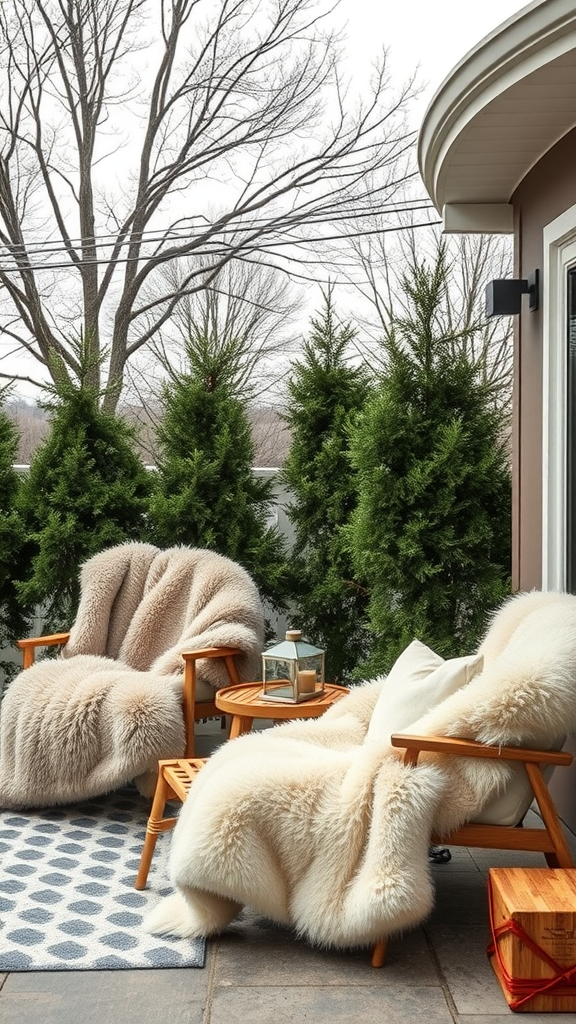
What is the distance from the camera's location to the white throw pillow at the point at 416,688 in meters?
2.87

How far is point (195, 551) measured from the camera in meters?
4.65

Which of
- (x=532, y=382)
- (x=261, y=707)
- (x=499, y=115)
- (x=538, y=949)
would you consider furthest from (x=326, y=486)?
(x=538, y=949)

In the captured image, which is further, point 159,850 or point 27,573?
point 27,573

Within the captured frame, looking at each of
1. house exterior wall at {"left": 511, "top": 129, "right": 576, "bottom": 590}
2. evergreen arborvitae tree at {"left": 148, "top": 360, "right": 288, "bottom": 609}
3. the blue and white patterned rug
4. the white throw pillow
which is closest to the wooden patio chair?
the white throw pillow

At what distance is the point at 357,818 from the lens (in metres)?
2.52

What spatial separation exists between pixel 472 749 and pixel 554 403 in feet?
5.41

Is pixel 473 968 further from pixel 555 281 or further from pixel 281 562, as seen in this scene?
pixel 281 562

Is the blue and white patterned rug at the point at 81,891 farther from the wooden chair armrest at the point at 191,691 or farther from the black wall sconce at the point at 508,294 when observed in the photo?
the black wall sconce at the point at 508,294

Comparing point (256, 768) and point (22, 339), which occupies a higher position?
point (22, 339)

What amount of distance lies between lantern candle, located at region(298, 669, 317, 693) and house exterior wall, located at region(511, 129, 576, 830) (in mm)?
947

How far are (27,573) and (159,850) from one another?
230cm

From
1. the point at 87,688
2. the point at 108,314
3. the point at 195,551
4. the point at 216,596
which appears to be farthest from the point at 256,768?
the point at 108,314

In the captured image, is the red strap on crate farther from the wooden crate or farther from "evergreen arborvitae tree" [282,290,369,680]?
"evergreen arborvitae tree" [282,290,369,680]

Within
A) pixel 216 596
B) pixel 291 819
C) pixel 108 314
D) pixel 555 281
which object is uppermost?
pixel 108 314
